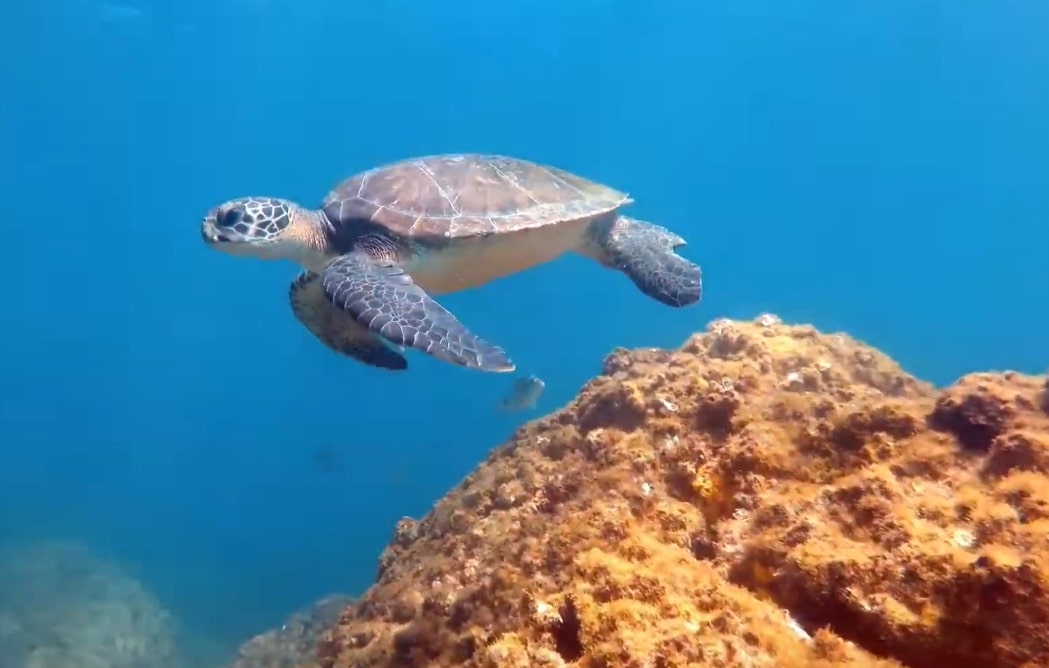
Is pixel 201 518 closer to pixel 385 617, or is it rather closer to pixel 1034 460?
pixel 385 617

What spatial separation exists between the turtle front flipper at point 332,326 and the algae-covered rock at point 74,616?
9.71 m

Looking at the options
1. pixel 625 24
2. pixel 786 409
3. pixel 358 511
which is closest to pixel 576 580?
pixel 786 409

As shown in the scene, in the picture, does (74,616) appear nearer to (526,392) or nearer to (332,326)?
(526,392)

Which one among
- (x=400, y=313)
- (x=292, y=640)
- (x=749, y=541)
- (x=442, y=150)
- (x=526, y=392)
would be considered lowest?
Answer: (x=749, y=541)

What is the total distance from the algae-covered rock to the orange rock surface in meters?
11.8

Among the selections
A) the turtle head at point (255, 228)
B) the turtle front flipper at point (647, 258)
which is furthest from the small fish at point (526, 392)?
the turtle head at point (255, 228)

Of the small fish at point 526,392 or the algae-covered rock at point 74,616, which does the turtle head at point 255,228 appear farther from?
the algae-covered rock at point 74,616

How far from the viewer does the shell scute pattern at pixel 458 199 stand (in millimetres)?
6125

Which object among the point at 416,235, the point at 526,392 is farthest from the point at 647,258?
the point at 526,392

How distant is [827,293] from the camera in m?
65.6

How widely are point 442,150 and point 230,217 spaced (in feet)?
234

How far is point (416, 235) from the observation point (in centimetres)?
605

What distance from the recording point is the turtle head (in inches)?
229

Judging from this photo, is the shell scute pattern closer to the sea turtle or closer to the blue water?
the sea turtle
